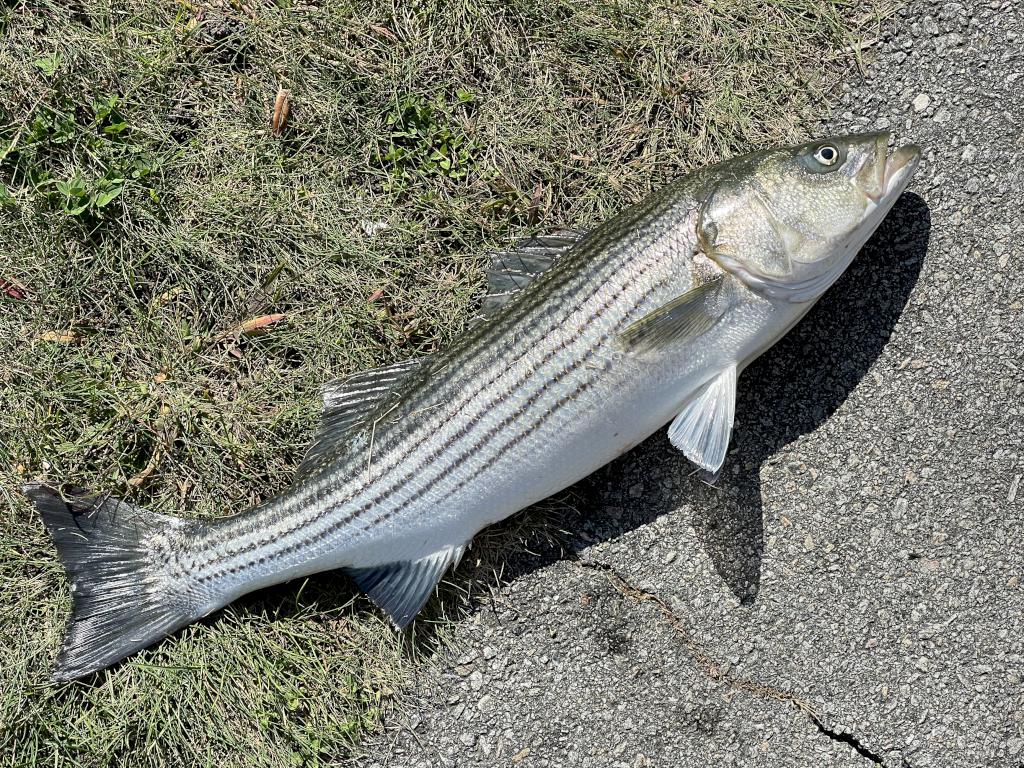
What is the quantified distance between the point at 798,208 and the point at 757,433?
1.03 metres

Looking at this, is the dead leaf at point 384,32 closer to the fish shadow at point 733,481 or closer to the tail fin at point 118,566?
the fish shadow at point 733,481

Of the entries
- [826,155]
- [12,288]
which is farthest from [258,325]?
[826,155]

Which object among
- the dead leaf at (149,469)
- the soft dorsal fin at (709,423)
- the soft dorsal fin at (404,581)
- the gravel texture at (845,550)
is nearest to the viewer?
the soft dorsal fin at (709,423)

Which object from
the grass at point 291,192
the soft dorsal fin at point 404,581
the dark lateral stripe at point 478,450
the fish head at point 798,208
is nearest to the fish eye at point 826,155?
the fish head at point 798,208

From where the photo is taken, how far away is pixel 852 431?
12.1 ft

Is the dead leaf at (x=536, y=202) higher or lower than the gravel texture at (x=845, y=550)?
higher

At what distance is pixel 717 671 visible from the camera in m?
3.68

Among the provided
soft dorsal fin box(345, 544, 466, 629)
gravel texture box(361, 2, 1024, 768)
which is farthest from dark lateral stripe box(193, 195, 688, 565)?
gravel texture box(361, 2, 1024, 768)

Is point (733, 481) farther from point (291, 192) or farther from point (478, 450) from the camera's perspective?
point (291, 192)

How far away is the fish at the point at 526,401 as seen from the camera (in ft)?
10.5

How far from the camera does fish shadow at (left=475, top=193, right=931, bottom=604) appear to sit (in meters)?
3.66

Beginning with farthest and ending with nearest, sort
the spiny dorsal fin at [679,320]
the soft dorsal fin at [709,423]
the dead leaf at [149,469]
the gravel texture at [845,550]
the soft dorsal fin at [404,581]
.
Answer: the dead leaf at [149,469] < the gravel texture at [845,550] < the soft dorsal fin at [404,581] < the soft dorsal fin at [709,423] < the spiny dorsal fin at [679,320]

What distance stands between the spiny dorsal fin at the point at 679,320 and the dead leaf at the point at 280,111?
6.15 ft

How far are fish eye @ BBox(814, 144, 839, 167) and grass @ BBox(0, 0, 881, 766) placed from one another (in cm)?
57
